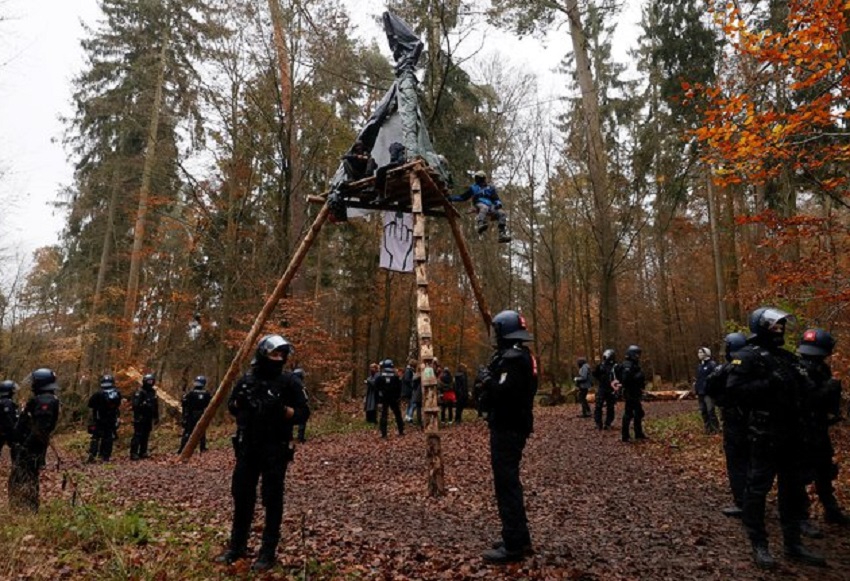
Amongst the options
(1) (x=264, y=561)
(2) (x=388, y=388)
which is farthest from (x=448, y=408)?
(1) (x=264, y=561)

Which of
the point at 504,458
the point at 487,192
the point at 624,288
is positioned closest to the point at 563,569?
the point at 504,458

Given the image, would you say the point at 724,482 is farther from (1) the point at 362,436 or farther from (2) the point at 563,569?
(1) the point at 362,436

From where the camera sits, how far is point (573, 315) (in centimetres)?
3241

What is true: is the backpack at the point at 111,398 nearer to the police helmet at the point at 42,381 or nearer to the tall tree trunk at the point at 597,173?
the police helmet at the point at 42,381

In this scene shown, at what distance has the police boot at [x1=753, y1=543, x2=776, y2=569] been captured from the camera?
4.66m

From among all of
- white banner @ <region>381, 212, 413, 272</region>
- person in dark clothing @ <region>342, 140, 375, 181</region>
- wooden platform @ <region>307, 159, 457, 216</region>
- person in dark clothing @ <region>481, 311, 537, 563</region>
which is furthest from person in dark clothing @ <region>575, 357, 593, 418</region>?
person in dark clothing @ <region>481, 311, 537, 563</region>

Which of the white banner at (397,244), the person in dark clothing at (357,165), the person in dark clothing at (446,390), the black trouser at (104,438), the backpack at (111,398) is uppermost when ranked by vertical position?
the person in dark clothing at (357,165)

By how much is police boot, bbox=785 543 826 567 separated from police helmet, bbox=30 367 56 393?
8.62 meters

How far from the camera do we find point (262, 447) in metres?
4.92

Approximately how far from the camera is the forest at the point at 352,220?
17.2 metres

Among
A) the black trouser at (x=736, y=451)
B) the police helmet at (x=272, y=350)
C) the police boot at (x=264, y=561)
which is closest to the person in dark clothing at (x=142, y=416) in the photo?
the police helmet at (x=272, y=350)

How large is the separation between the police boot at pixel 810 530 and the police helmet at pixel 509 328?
12.0 ft

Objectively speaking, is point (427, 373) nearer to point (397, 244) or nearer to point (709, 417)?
point (397, 244)

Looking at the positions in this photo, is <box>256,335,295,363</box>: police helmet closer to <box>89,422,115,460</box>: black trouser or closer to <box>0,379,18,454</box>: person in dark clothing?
<box>0,379,18,454</box>: person in dark clothing
